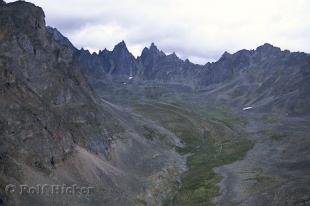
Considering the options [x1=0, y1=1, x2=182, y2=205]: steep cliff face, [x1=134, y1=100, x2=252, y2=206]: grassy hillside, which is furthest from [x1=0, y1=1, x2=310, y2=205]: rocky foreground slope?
[x1=134, y1=100, x2=252, y2=206]: grassy hillside

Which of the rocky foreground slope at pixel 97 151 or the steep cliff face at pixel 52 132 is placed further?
the rocky foreground slope at pixel 97 151

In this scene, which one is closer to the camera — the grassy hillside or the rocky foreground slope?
the rocky foreground slope

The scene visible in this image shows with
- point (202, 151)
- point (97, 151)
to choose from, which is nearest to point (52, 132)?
point (97, 151)

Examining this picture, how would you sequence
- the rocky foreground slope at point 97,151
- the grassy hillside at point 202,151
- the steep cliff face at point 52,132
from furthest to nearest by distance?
1. the grassy hillside at point 202,151
2. the rocky foreground slope at point 97,151
3. the steep cliff face at point 52,132

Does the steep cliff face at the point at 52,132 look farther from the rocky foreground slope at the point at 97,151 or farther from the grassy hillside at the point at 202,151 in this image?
the grassy hillside at the point at 202,151

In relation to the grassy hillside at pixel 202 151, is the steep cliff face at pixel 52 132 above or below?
above

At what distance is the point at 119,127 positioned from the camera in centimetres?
13275

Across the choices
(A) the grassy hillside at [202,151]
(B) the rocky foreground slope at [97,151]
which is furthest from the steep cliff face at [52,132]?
(A) the grassy hillside at [202,151]

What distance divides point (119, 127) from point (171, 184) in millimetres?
35260

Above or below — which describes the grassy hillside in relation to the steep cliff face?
below

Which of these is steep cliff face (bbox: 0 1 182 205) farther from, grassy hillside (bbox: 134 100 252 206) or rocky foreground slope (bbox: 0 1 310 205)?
grassy hillside (bbox: 134 100 252 206)

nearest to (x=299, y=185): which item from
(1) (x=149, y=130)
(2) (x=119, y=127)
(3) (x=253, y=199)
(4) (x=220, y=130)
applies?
(3) (x=253, y=199)

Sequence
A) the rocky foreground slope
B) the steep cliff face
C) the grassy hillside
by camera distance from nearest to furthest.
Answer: the steep cliff face < the rocky foreground slope < the grassy hillside

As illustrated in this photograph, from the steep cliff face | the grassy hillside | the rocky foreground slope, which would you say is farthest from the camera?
the grassy hillside
